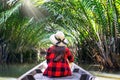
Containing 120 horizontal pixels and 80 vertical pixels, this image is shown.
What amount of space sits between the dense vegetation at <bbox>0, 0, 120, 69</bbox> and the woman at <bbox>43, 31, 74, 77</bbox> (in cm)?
603

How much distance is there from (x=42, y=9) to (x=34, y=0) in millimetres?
1174

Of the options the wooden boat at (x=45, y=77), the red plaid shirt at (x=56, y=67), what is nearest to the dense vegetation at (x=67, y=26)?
the wooden boat at (x=45, y=77)

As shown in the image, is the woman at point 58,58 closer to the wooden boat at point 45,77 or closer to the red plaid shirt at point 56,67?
the red plaid shirt at point 56,67

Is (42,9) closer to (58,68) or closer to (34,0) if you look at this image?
(34,0)

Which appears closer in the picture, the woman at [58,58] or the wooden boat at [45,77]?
the wooden boat at [45,77]

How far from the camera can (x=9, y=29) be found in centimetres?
1784

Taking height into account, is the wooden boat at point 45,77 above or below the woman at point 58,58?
below

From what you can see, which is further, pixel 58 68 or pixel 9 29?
pixel 9 29

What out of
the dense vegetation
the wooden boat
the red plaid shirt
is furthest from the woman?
the dense vegetation

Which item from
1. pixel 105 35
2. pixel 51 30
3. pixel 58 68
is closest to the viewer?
pixel 58 68

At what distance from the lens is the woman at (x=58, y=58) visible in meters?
8.09

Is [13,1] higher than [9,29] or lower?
higher

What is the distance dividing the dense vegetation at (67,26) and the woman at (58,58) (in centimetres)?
603

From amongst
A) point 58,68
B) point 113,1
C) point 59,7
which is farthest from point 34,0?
point 58,68
